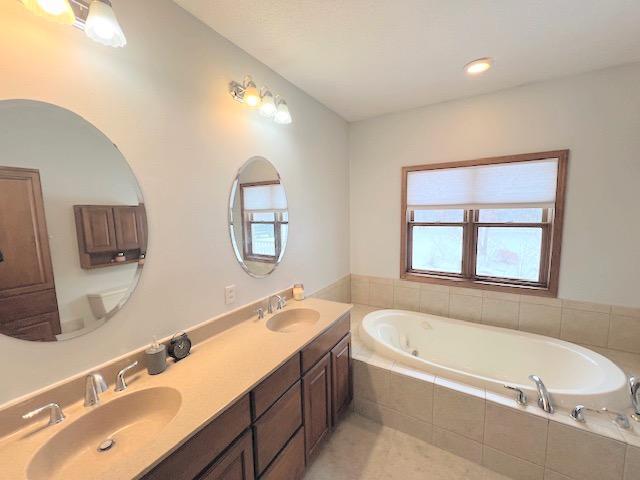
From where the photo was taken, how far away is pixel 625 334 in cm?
201

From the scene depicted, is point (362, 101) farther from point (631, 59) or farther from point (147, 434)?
point (147, 434)

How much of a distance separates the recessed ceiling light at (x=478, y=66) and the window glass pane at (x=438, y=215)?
1150mm

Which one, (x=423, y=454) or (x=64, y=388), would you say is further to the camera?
(x=423, y=454)

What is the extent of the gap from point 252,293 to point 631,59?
3035mm

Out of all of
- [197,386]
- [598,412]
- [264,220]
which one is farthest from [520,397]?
[264,220]

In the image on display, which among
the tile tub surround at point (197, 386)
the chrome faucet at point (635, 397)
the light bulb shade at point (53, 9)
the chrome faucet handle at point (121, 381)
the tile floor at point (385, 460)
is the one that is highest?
the light bulb shade at point (53, 9)

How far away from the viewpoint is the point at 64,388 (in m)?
0.95

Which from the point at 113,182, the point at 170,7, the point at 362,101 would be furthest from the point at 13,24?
the point at 362,101

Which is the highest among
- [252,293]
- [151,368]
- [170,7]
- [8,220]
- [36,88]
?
[170,7]

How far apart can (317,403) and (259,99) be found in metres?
1.85

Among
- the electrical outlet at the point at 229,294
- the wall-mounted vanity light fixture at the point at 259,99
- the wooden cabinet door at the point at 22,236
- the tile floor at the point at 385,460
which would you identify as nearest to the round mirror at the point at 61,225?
the wooden cabinet door at the point at 22,236

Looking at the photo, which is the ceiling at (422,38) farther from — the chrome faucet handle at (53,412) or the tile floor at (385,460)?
the tile floor at (385,460)

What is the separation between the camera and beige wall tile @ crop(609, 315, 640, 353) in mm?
1986

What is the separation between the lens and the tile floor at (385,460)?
1.56 m
